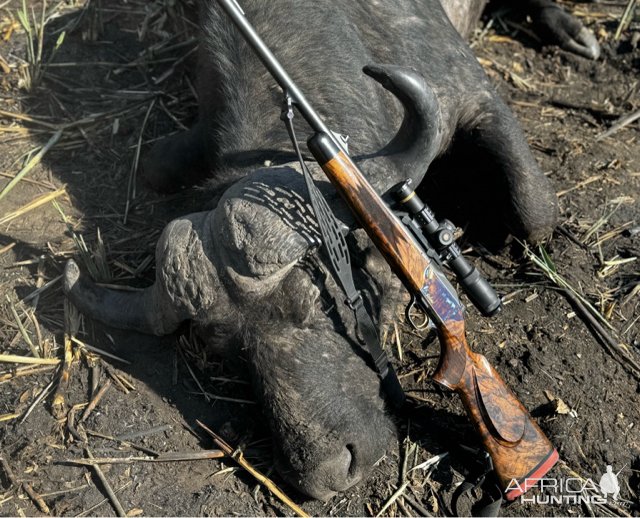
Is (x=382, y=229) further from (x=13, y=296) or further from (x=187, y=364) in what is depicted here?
(x=13, y=296)

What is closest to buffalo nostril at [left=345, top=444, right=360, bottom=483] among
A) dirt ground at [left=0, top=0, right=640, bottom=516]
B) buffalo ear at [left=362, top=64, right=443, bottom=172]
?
dirt ground at [left=0, top=0, right=640, bottom=516]

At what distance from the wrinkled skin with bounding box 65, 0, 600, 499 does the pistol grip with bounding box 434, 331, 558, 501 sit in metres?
0.36

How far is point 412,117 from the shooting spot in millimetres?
3312

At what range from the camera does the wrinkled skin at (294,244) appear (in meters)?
3.32

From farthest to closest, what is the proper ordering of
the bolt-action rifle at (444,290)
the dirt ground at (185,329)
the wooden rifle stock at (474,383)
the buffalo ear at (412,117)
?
the dirt ground at (185,329)
the wooden rifle stock at (474,383)
the bolt-action rifle at (444,290)
the buffalo ear at (412,117)

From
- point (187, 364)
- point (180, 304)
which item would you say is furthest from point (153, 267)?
point (180, 304)

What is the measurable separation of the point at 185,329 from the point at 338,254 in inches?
45.1

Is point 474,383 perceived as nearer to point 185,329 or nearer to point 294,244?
point 294,244

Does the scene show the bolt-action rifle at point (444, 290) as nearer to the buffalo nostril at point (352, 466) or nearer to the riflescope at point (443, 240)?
the riflescope at point (443, 240)

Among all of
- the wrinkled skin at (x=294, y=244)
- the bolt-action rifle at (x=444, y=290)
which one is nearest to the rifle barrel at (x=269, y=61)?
the bolt-action rifle at (x=444, y=290)

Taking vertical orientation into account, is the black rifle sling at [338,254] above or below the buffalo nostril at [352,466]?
above

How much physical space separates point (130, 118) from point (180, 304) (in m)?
2.27

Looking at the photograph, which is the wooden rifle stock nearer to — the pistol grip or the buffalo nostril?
the pistol grip

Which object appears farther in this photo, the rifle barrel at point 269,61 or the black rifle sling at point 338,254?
the black rifle sling at point 338,254
